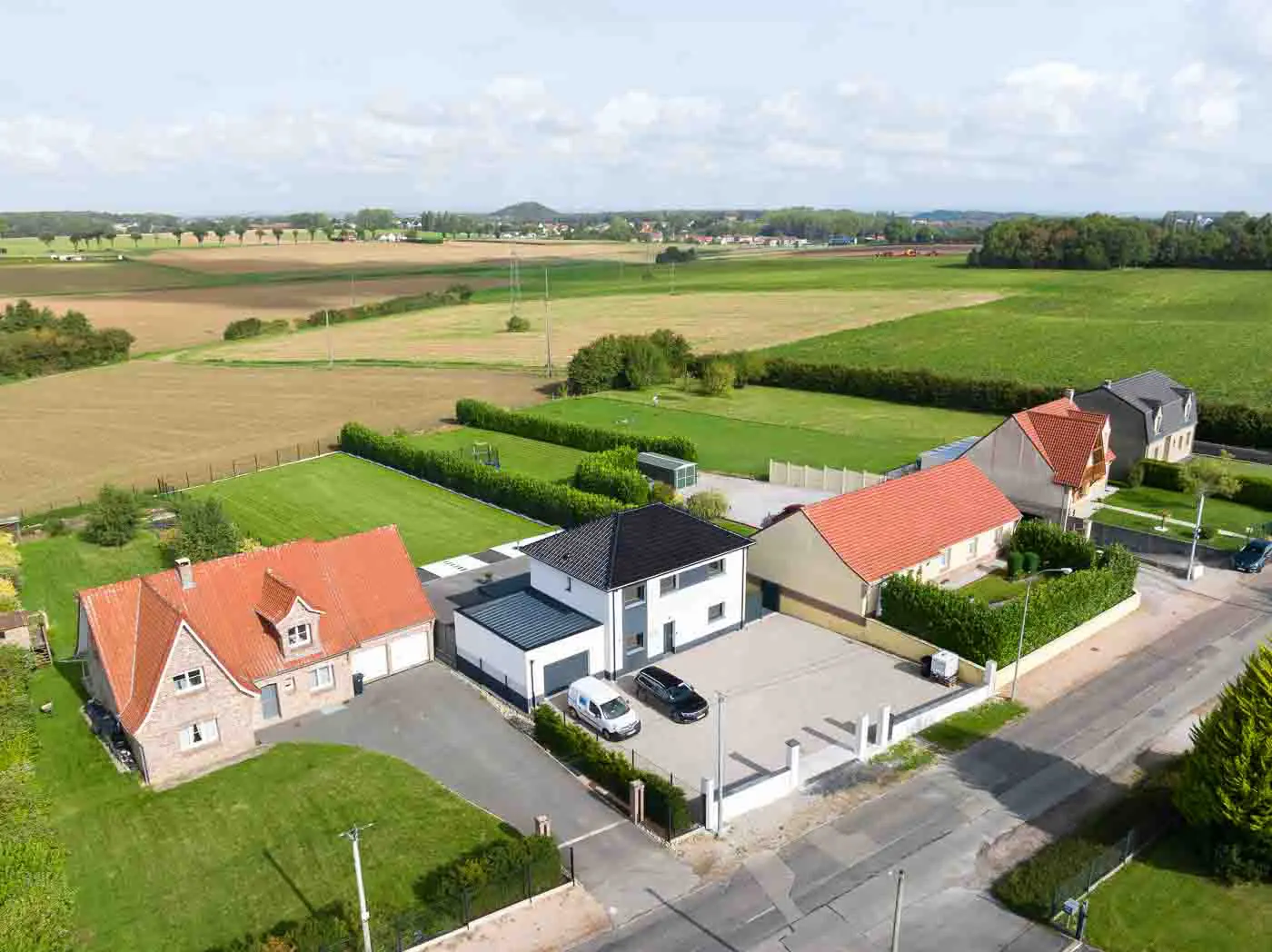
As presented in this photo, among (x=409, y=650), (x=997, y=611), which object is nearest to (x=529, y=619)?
(x=409, y=650)

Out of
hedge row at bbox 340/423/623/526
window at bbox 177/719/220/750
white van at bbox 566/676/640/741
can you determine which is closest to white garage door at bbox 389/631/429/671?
window at bbox 177/719/220/750

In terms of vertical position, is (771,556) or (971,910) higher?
(771,556)

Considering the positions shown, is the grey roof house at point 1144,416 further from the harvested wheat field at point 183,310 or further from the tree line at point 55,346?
the harvested wheat field at point 183,310

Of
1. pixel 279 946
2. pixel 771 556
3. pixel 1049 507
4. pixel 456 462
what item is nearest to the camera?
pixel 279 946

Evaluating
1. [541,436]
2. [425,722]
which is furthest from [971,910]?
[541,436]

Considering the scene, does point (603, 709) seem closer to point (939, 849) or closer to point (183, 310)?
point (939, 849)

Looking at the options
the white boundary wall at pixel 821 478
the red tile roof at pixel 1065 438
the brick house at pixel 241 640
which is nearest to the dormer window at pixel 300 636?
the brick house at pixel 241 640

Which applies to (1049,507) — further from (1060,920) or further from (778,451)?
(1060,920)

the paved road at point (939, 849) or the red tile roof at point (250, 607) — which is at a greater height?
the red tile roof at point (250, 607)
